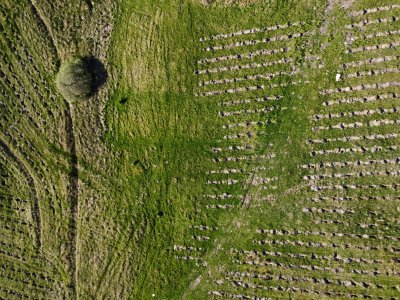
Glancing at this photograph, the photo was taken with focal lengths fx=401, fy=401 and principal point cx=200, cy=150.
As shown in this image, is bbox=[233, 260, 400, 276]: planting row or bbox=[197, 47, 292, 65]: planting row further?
bbox=[197, 47, 292, 65]: planting row

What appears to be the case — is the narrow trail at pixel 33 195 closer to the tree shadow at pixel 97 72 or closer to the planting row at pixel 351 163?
the tree shadow at pixel 97 72

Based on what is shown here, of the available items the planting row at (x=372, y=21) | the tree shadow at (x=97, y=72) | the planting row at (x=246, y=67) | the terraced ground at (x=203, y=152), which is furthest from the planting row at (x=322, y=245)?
the tree shadow at (x=97, y=72)

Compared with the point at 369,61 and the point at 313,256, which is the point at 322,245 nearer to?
Result: the point at 313,256

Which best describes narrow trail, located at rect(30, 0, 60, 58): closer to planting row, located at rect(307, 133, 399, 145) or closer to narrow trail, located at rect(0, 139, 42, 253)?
narrow trail, located at rect(0, 139, 42, 253)

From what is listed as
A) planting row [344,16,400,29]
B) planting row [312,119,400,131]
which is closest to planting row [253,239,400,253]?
planting row [312,119,400,131]

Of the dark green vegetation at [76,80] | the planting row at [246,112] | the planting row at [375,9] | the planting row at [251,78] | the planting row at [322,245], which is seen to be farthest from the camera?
the dark green vegetation at [76,80]

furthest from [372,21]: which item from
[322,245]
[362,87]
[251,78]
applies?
[322,245]
